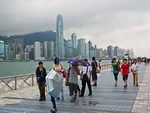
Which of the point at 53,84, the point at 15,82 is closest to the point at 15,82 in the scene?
the point at 15,82

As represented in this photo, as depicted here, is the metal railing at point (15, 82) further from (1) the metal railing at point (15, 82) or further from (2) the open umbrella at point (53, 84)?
(2) the open umbrella at point (53, 84)

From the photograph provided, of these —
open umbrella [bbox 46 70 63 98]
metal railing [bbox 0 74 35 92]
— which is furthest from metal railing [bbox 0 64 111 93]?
open umbrella [bbox 46 70 63 98]

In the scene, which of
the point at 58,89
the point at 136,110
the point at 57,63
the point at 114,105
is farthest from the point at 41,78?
the point at 136,110

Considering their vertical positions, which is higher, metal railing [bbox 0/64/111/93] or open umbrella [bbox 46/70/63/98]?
open umbrella [bbox 46/70/63/98]

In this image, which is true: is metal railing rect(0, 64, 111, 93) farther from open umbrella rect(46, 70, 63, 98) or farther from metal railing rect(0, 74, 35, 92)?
open umbrella rect(46, 70, 63, 98)

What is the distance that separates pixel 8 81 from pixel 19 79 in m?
0.90

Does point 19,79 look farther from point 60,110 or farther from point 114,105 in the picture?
point 114,105

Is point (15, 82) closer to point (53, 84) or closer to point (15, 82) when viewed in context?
point (15, 82)

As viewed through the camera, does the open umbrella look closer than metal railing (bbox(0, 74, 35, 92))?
Yes

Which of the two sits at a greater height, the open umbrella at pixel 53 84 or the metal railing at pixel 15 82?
the open umbrella at pixel 53 84

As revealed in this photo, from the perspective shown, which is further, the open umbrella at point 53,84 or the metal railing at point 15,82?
the metal railing at point 15,82

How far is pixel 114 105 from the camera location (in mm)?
6996

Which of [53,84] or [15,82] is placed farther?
[15,82]

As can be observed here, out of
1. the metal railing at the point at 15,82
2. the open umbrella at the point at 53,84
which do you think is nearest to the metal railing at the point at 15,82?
the metal railing at the point at 15,82
